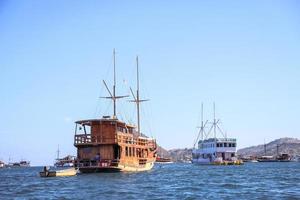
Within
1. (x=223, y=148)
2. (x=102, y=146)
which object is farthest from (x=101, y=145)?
(x=223, y=148)

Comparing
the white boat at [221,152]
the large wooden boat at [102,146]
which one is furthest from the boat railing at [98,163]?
the white boat at [221,152]

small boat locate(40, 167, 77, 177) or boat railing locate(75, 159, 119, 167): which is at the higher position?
boat railing locate(75, 159, 119, 167)

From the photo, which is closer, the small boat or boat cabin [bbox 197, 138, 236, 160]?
the small boat

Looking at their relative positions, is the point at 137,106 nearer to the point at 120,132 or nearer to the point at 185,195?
the point at 120,132

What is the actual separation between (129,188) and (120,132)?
68.5 ft

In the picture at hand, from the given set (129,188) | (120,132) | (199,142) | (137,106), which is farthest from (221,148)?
(129,188)

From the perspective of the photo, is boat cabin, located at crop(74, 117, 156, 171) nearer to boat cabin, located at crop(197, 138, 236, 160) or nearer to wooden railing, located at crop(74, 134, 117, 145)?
wooden railing, located at crop(74, 134, 117, 145)

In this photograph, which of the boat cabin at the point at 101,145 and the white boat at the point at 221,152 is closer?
the boat cabin at the point at 101,145

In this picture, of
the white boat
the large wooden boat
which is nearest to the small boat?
the large wooden boat

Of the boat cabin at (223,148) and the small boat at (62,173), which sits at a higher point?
the boat cabin at (223,148)

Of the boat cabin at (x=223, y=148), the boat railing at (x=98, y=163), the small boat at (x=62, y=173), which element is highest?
the boat cabin at (x=223, y=148)

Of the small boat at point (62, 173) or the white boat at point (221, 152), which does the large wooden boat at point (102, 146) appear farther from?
the white boat at point (221, 152)

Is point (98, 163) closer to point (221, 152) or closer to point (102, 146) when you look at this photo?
point (102, 146)

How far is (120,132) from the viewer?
58.0 metres
